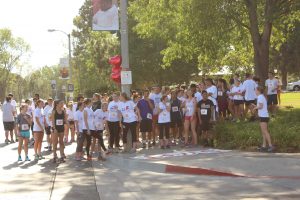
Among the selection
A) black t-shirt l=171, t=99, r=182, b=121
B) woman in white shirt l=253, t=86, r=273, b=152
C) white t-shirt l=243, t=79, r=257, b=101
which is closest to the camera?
woman in white shirt l=253, t=86, r=273, b=152

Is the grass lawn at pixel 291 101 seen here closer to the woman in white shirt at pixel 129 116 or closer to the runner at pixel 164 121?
the runner at pixel 164 121

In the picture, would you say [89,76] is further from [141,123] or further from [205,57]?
[141,123]

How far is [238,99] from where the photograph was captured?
1759cm

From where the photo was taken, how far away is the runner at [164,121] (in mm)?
15297

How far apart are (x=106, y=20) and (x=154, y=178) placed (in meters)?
5.70

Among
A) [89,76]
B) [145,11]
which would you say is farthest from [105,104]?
[89,76]

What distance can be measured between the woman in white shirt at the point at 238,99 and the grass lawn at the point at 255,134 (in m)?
1.60

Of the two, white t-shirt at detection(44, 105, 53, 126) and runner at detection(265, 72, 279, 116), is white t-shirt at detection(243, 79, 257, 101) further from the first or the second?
white t-shirt at detection(44, 105, 53, 126)

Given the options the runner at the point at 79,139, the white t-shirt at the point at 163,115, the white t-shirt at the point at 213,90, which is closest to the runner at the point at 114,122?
the runner at the point at 79,139

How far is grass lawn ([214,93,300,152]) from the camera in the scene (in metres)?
13.2

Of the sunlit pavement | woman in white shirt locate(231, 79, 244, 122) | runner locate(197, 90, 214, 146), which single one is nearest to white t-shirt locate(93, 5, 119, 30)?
runner locate(197, 90, 214, 146)

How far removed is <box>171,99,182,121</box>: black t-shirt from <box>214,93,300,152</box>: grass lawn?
123cm

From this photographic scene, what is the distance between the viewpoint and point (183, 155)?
1337 cm

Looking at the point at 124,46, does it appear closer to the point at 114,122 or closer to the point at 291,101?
the point at 114,122
